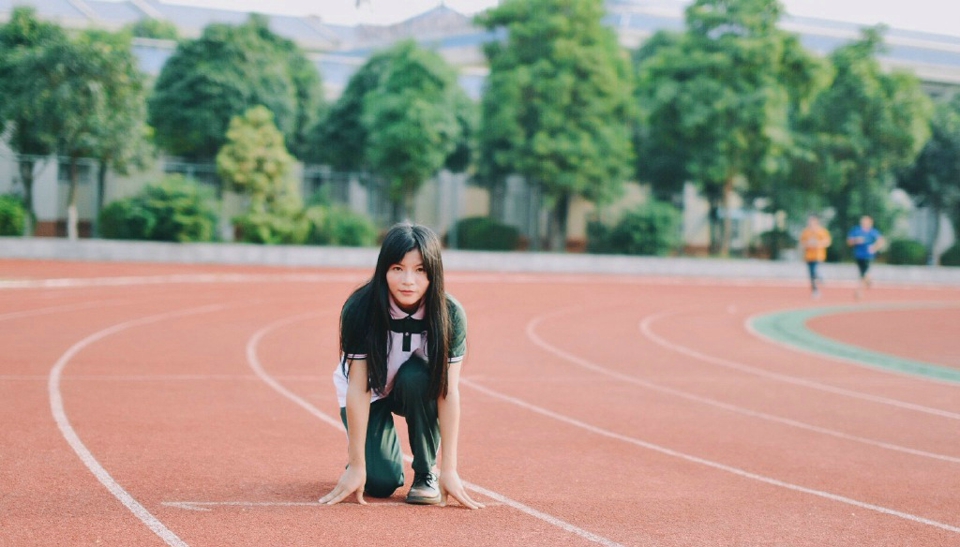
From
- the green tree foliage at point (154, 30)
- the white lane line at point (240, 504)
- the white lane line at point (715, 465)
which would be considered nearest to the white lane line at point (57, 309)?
the white lane line at point (715, 465)

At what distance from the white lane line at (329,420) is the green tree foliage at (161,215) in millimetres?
14886

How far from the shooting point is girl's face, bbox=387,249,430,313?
4.71 metres

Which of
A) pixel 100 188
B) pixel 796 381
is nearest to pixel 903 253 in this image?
pixel 100 188

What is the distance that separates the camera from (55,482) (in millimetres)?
5395

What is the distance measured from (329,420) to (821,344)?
29.1 ft

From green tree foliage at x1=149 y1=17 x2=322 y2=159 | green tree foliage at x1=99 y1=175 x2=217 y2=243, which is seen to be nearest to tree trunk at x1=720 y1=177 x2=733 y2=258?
green tree foliage at x1=149 y1=17 x2=322 y2=159

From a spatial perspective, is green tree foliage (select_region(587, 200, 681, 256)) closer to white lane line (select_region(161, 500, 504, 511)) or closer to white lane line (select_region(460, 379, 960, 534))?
white lane line (select_region(460, 379, 960, 534))

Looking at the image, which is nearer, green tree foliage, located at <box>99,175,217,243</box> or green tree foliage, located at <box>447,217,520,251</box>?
green tree foliage, located at <box>99,175,217,243</box>

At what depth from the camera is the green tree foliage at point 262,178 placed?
102ft

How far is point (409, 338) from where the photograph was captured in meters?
4.92

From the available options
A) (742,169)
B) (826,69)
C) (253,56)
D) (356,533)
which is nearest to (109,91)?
(253,56)

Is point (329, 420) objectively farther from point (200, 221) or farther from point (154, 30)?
point (154, 30)

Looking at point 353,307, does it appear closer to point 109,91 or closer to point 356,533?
point 356,533

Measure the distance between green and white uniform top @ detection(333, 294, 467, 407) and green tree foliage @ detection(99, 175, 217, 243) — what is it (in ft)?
84.2
